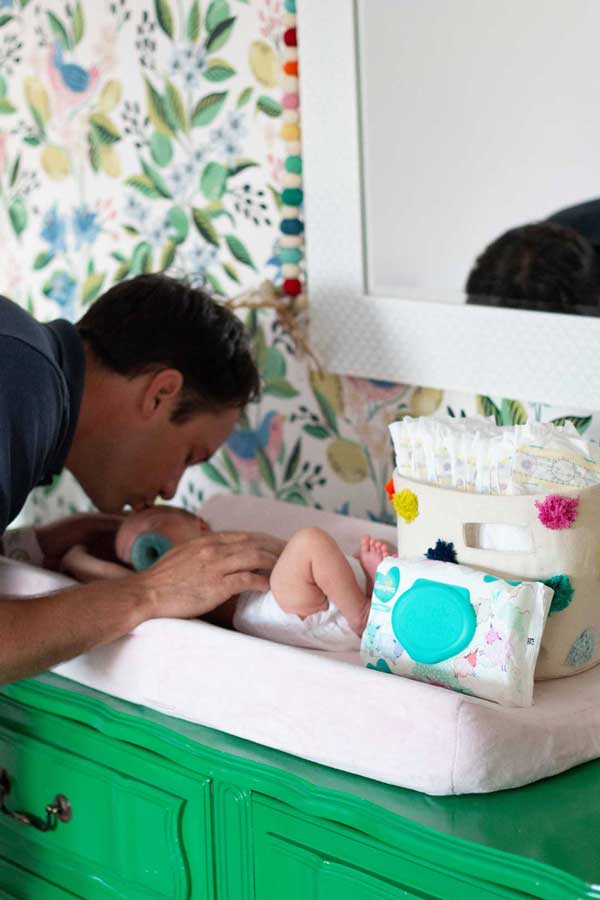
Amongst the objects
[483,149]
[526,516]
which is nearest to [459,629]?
[526,516]

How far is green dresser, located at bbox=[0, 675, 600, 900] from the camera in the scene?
1.07 meters

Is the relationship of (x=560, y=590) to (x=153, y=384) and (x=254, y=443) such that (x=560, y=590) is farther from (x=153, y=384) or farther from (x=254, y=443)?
(x=254, y=443)

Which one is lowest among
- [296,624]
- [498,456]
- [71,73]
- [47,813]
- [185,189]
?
[47,813]

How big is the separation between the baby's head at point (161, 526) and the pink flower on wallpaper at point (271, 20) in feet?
2.38

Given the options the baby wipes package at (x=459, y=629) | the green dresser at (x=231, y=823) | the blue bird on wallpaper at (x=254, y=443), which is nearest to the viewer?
the green dresser at (x=231, y=823)

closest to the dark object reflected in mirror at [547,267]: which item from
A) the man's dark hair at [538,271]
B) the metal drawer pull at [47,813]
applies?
the man's dark hair at [538,271]

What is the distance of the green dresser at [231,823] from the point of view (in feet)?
3.51

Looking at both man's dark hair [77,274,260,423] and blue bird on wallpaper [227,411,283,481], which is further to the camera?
blue bird on wallpaper [227,411,283,481]

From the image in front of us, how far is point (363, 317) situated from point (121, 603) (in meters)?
0.62

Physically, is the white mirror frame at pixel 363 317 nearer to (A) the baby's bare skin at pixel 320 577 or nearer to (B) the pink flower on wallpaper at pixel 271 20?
(B) the pink flower on wallpaper at pixel 271 20

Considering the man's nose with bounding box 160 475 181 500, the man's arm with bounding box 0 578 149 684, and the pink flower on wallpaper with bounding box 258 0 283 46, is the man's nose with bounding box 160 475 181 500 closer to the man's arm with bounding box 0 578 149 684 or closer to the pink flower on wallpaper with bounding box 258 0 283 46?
the man's arm with bounding box 0 578 149 684

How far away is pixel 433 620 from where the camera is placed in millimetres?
1257

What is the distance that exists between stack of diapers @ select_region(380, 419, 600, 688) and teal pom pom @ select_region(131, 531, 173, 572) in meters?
0.50

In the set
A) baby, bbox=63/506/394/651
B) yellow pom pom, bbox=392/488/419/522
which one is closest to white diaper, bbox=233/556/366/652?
baby, bbox=63/506/394/651
